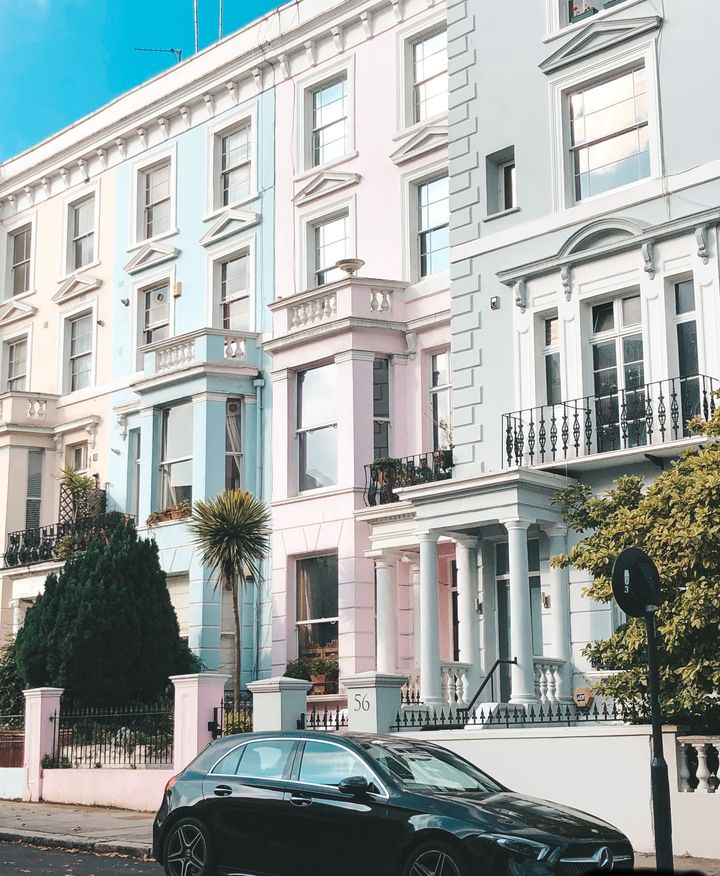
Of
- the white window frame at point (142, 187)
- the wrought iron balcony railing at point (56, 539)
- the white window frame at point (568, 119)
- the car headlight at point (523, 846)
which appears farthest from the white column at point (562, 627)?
the white window frame at point (142, 187)

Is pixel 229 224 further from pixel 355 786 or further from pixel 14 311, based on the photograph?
pixel 355 786

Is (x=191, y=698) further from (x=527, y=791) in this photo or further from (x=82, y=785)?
(x=527, y=791)

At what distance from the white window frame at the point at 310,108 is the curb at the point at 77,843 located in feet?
50.6

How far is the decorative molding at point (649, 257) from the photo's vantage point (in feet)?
66.2

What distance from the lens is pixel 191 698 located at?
20.0 meters

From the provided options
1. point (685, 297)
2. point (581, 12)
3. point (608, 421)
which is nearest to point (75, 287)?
point (581, 12)

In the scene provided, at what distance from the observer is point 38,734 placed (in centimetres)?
2273

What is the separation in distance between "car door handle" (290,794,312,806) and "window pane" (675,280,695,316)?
11039mm

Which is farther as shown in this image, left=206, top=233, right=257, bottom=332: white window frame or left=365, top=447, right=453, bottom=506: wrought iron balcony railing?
left=206, top=233, right=257, bottom=332: white window frame

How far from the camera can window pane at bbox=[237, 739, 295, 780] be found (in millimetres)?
12047

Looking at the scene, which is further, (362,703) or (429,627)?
(429,627)

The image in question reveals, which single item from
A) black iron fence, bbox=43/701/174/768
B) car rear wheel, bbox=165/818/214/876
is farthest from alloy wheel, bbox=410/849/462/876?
black iron fence, bbox=43/701/174/768

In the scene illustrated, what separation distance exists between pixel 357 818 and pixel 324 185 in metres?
18.9

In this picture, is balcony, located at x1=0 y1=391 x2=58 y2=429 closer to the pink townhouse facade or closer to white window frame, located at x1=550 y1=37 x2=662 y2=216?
the pink townhouse facade
